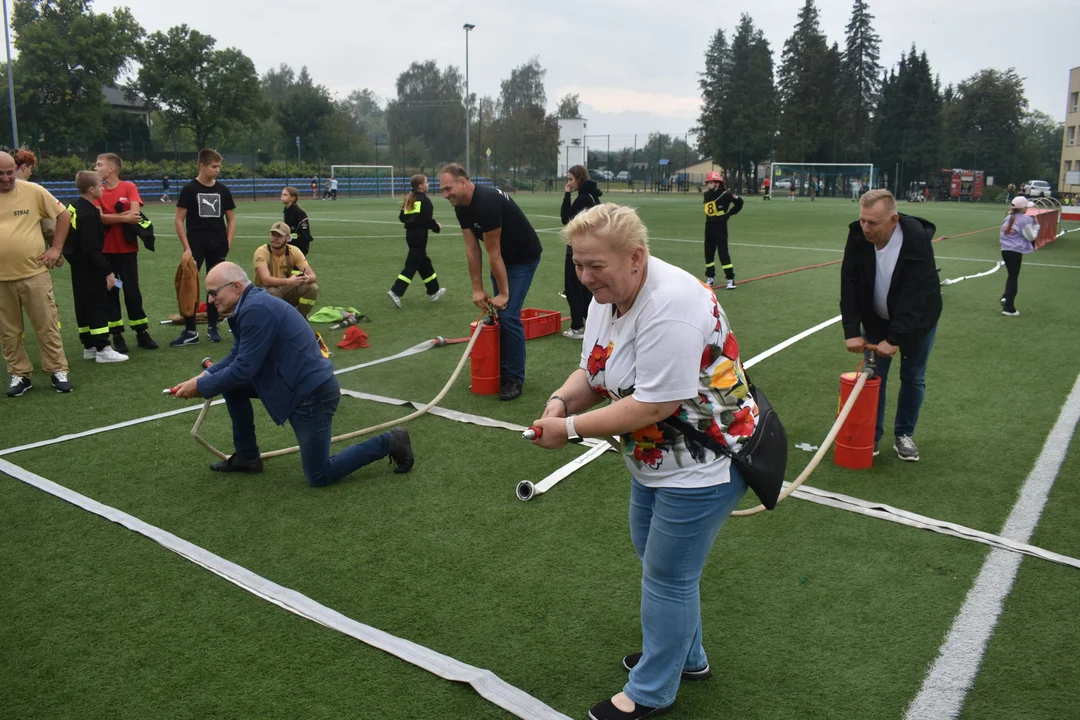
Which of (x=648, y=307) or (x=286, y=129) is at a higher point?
(x=286, y=129)

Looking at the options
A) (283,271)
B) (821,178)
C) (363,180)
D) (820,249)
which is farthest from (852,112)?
(283,271)

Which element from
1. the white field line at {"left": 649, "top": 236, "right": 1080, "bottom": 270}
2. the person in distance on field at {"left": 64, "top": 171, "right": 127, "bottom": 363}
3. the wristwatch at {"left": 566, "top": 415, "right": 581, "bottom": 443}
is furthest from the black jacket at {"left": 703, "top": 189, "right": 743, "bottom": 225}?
the wristwatch at {"left": 566, "top": 415, "right": 581, "bottom": 443}

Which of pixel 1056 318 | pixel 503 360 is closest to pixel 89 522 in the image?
pixel 503 360

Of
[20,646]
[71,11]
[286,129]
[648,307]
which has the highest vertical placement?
[71,11]

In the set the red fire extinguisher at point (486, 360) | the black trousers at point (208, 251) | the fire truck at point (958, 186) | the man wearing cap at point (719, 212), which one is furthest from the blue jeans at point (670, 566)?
the fire truck at point (958, 186)

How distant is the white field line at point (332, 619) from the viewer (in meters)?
3.15

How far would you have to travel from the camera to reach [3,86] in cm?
5272

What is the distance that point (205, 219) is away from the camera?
9.13 metres

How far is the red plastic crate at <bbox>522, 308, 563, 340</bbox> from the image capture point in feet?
31.2

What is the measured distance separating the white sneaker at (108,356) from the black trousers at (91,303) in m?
0.05

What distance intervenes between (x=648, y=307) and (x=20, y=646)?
3.12 meters

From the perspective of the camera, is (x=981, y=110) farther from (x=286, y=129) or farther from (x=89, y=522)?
(x=89, y=522)

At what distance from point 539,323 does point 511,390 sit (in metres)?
2.52

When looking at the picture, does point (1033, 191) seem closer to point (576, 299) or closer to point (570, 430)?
point (576, 299)
